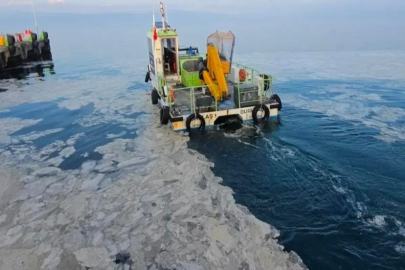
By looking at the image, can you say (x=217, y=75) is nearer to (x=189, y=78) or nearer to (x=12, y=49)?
(x=189, y=78)

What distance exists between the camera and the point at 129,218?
707cm

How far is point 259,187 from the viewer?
26.6ft

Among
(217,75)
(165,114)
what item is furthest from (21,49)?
(217,75)

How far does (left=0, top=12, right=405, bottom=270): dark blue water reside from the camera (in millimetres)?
6223

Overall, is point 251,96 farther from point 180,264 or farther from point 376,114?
point 180,264

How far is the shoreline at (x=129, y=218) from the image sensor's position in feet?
19.1

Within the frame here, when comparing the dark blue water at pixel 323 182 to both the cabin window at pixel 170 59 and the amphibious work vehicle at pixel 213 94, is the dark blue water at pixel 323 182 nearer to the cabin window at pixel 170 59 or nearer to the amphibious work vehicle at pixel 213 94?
the amphibious work vehicle at pixel 213 94

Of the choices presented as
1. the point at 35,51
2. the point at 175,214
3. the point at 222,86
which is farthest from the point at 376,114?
the point at 35,51

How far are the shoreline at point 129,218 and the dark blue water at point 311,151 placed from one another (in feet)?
1.83

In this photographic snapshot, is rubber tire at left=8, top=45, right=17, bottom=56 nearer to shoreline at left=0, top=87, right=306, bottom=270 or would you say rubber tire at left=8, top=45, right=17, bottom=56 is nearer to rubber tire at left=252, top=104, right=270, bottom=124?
shoreline at left=0, top=87, right=306, bottom=270

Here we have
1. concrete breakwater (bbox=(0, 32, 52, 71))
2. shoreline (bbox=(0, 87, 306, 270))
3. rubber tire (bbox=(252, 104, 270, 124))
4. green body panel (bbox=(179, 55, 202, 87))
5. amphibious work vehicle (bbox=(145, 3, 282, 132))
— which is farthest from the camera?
concrete breakwater (bbox=(0, 32, 52, 71))

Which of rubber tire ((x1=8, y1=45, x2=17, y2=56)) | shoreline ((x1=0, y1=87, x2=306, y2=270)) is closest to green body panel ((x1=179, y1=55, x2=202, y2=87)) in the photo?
shoreline ((x1=0, y1=87, x2=306, y2=270))

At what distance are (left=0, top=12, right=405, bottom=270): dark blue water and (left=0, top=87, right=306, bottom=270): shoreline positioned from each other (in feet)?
1.83

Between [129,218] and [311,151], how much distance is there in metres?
5.98
